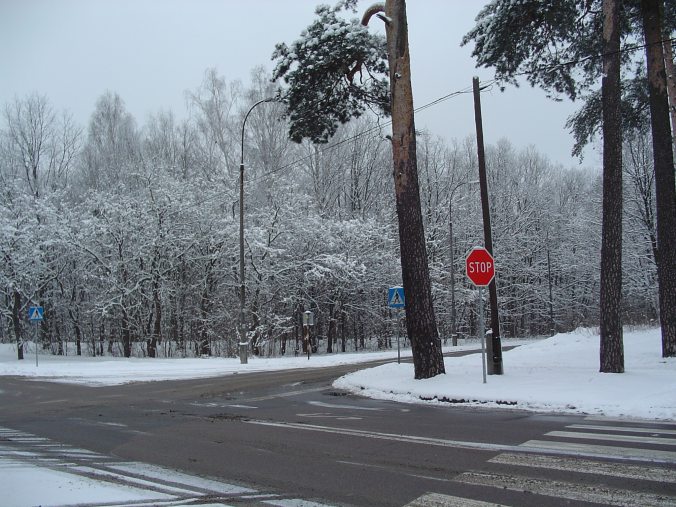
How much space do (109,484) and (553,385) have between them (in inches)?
360

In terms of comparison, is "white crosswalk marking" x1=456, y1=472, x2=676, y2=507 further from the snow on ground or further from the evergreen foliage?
the evergreen foliage

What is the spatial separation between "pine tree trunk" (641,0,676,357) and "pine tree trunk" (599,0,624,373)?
2891 mm

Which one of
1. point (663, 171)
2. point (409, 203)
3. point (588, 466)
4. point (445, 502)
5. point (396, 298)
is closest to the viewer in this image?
point (445, 502)

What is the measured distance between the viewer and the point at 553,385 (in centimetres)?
1185

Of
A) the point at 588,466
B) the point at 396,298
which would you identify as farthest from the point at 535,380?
the point at 588,466

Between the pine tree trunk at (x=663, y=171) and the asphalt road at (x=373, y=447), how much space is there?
736 cm

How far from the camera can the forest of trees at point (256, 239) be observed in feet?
102

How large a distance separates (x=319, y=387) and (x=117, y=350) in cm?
2548

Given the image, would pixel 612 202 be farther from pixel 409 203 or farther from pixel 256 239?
pixel 256 239

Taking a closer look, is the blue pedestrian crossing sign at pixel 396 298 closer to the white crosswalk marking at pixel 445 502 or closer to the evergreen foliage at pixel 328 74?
the evergreen foliage at pixel 328 74

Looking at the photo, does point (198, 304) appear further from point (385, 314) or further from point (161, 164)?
point (385, 314)

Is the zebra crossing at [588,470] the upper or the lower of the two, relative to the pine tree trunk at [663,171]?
lower

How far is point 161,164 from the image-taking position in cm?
3228

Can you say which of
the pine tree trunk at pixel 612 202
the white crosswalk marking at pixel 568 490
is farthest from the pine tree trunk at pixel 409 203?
the white crosswalk marking at pixel 568 490
